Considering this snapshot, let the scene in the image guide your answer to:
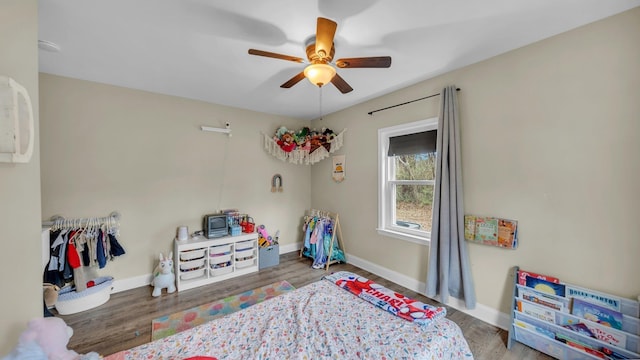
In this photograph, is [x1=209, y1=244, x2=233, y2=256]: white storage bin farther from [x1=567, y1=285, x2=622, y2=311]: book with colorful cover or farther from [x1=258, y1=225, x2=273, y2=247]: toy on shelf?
[x1=567, y1=285, x2=622, y2=311]: book with colorful cover

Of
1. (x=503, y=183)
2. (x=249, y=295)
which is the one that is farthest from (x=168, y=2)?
(x=503, y=183)

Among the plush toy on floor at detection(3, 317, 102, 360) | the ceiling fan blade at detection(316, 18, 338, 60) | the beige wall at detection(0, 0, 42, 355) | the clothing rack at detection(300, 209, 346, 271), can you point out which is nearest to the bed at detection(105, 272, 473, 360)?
the plush toy on floor at detection(3, 317, 102, 360)

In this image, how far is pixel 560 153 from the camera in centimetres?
191

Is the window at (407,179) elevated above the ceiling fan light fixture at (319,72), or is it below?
below

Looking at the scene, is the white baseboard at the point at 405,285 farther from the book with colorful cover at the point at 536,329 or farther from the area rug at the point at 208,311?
the area rug at the point at 208,311

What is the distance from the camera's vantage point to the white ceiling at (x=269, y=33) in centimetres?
159

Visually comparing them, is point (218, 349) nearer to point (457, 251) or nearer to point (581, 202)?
point (457, 251)

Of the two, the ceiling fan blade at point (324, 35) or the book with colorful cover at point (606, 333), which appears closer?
the ceiling fan blade at point (324, 35)

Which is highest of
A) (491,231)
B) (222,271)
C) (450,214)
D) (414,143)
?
(414,143)

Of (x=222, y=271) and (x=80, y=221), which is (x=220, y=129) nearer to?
(x=80, y=221)

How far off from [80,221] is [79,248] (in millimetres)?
308

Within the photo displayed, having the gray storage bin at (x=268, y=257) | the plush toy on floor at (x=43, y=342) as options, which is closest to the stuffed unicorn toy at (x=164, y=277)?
the gray storage bin at (x=268, y=257)

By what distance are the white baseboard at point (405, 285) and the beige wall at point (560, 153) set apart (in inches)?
3.5

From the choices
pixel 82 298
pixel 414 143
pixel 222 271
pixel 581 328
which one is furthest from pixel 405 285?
pixel 82 298
